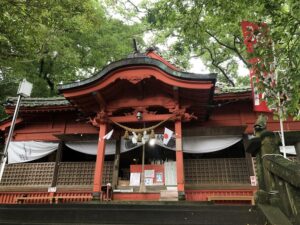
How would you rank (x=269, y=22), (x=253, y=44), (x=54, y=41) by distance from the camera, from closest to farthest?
(x=253, y=44)
(x=269, y=22)
(x=54, y=41)

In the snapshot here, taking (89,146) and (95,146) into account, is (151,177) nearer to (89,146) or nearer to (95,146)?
(95,146)

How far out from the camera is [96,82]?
9.90 meters

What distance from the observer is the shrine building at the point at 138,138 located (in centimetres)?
980

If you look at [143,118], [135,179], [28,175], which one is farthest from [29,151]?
[143,118]

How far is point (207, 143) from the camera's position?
11000mm

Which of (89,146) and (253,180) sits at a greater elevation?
(89,146)

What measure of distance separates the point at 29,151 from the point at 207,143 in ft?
25.7

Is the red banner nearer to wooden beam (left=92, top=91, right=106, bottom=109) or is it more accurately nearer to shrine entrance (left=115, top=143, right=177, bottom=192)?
shrine entrance (left=115, top=143, right=177, bottom=192)

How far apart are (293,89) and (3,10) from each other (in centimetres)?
851

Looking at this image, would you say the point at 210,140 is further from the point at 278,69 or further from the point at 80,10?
the point at 80,10

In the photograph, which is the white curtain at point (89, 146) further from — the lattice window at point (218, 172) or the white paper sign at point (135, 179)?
Answer: the lattice window at point (218, 172)

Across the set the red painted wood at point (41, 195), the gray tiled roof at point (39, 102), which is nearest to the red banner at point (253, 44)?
the red painted wood at point (41, 195)

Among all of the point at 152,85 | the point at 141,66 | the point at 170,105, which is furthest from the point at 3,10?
the point at 170,105

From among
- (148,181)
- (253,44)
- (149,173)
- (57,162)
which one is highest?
(253,44)
